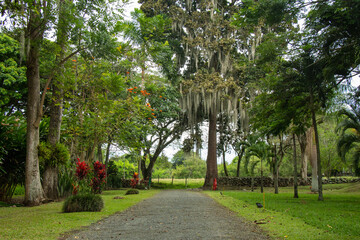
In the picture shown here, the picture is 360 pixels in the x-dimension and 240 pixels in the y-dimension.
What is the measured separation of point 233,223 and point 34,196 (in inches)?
253

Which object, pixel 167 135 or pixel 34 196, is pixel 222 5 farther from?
pixel 34 196

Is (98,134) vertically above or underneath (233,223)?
above

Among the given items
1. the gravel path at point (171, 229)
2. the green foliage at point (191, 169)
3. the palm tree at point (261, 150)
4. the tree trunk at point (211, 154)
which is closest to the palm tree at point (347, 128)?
the palm tree at point (261, 150)

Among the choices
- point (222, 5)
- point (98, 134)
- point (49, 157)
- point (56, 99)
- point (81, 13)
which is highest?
point (222, 5)

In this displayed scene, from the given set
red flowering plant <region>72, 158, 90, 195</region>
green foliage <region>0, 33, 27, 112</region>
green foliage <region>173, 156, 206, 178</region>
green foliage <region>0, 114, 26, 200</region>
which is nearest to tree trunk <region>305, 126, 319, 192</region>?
red flowering plant <region>72, 158, 90, 195</region>

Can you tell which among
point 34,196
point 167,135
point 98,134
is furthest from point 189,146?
point 34,196

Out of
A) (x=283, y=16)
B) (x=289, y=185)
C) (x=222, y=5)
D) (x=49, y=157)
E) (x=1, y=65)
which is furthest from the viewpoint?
(x=289, y=185)

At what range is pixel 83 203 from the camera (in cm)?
756

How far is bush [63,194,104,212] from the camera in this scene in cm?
738

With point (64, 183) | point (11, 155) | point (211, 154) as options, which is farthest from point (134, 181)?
point (11, 155)

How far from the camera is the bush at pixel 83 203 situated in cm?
738

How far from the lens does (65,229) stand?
5.08 m

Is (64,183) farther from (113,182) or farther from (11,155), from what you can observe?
(113,182)

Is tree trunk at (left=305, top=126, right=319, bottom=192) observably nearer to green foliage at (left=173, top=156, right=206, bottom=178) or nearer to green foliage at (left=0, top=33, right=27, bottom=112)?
green foliage at (left=0, top=33, right=27, bottom=112)
